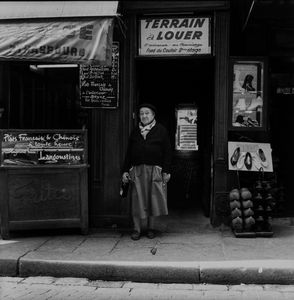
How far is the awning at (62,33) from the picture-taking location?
6.39 meters

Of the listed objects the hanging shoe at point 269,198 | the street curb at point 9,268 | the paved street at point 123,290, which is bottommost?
the paved street at point 123,290

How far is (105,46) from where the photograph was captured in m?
6.37

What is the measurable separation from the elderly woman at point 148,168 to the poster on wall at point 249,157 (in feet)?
3.32

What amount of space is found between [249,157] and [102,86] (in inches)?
97.9

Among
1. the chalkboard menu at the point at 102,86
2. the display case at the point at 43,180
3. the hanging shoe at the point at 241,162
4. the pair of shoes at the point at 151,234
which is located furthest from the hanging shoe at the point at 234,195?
the chalkboard menu at the point at 102,86

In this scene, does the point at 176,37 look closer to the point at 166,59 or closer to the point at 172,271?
the point at 166,59

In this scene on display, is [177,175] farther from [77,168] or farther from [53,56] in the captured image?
[53,56]

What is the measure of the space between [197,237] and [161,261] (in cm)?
137

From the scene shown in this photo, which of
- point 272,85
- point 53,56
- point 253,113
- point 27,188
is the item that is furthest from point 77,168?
point 272,85

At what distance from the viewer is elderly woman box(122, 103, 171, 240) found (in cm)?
688

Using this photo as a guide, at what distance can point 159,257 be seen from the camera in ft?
19.6

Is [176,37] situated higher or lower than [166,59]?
higher

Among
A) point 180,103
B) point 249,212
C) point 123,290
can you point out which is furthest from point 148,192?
point 180,103

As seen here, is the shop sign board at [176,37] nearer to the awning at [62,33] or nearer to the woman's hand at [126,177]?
the awning at [62,33]
